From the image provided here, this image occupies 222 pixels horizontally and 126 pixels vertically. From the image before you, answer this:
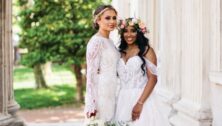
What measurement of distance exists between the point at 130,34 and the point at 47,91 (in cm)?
1778

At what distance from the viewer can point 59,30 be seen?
17781 mm

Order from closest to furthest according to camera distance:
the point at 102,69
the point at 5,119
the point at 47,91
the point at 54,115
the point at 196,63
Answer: the point at 102,69
the point at 196,63
the point at 5,119
the point at 54,115
the point at 47,91

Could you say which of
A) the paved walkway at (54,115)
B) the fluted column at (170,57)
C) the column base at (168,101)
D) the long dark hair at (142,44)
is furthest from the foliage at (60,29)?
the long dark hair at (142,44)

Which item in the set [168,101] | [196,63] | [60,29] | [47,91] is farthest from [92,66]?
[47,91]

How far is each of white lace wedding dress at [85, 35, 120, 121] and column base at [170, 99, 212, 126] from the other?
54.0 inches

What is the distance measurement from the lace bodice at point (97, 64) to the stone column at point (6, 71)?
12.2 feet

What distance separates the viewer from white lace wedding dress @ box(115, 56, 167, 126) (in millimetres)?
5266

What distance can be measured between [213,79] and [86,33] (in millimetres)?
11901

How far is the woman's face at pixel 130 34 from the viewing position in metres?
5.24

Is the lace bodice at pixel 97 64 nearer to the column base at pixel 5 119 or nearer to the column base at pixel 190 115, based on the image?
the column base at pixel 190 115

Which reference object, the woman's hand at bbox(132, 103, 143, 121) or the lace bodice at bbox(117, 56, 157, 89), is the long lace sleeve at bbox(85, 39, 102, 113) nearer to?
the lace bodice at bbox(117, 56, 157, 89)

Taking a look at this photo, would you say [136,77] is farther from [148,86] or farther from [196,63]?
[196,63]

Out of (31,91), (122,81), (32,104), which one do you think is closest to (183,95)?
(122,81)

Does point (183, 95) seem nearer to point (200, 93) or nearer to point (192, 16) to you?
point (200, 93)
